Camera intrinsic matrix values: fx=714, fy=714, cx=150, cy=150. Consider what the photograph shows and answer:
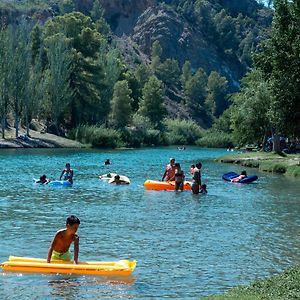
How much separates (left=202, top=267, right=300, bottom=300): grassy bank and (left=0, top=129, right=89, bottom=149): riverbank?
83.0 meters

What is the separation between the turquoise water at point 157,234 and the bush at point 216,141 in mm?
82830

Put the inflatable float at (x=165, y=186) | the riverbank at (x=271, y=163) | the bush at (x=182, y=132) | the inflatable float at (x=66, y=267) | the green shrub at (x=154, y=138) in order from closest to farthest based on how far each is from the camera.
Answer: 1. the inflatable float at (x=66, y=267)
2. the inflatable float at (x=165, y=186)
3. the riverbank at (x=271, y=163)
4. the green shrub at (x=154, y=138)
5. the bush at (x=182, y=132)

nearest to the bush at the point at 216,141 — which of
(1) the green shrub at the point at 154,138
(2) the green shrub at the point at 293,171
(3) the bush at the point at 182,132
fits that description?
(3) the bush at the point at 182,132

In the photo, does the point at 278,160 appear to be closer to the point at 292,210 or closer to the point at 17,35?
the point at 292,210

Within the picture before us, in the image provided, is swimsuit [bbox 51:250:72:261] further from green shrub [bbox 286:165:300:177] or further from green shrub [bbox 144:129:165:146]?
green shrub [bbox 144:129:165:146]

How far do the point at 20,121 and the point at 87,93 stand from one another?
11.6 metres

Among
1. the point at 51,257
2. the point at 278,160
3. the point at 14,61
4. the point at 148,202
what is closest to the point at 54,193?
the point at 148,202

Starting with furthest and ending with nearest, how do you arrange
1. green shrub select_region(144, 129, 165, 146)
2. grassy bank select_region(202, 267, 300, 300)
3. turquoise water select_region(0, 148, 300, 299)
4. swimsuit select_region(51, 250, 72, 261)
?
green shrub select_region(144, 129, 165, 146)
swimsuit select_region(51, 250, 72, 261)
turquoise water select_region(0, 148, 300, 299)
grassy bank select_region(202, 267, 300, 300)

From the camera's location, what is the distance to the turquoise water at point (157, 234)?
1659 centimetres

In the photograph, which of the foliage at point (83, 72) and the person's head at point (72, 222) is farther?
the foliage at point (83, 72)

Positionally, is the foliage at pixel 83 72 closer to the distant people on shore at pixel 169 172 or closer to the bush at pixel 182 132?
the bush at pixel 182 132

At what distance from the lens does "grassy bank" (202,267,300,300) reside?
13.6 m

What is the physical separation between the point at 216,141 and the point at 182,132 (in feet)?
50.9

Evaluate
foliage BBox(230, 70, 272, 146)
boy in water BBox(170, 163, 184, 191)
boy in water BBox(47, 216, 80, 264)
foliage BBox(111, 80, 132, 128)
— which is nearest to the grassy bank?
boy in water BBox(47, 216, 80, 264)
